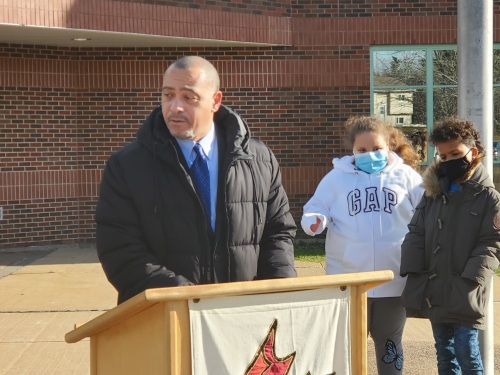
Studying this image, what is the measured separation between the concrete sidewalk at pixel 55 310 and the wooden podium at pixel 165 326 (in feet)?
11.1

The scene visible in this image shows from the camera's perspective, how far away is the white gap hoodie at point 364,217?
5152 millimetres

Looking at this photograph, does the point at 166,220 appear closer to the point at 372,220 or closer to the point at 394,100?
the point at 372,220

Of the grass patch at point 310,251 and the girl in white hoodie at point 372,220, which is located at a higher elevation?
the girl in white hoodie at point 372,220

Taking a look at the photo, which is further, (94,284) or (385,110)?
(385,110)

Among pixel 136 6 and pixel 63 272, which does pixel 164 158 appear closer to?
pixel 63 272

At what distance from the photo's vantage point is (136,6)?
40.4ft

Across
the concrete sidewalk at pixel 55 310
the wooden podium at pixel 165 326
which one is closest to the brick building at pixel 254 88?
the concrete sidewalk at pixel 55 310

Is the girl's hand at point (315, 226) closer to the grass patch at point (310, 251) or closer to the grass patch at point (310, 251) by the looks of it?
the grass patch at point (310, 251)

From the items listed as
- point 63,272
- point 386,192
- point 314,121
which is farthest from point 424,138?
point 386,192

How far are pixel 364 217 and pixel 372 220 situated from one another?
0.05m

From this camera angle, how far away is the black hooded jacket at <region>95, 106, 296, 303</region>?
→ 3463 millimetres

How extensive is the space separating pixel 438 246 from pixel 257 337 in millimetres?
2254

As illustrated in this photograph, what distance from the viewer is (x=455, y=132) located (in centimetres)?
507

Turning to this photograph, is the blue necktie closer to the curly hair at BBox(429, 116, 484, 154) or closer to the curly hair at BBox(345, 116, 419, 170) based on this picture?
the curly hair at BBox(345, 116, 419, 170)
